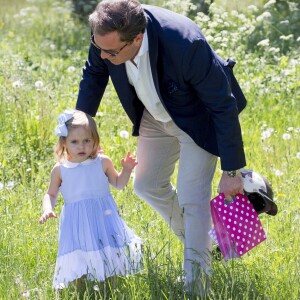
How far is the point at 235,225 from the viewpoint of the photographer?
469 cm

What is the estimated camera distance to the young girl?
4594mm

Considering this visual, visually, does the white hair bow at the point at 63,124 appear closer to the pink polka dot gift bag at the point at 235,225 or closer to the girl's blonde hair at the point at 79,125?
the girl's blonde hair at the point at 79,125

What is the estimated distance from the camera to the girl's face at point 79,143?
466 centimetres

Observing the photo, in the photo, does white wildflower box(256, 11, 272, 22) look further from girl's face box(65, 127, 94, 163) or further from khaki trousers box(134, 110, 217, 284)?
girl's face box(65, 127, 94, 163)

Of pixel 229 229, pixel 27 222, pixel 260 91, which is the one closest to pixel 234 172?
pixel 229 229

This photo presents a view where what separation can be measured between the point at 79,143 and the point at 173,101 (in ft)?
1.73

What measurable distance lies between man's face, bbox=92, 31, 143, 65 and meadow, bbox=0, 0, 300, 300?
91 centimetres

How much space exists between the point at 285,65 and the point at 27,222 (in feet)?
13.6

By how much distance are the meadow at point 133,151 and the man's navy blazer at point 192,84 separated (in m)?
0.57

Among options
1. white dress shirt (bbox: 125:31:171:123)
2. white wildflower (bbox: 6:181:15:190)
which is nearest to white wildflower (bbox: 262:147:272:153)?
white wildflower (bbox: 6:181:15:190)

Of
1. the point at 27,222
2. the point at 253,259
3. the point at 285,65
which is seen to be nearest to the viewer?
the point at 253,259

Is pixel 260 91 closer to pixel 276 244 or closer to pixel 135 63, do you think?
pixel 276 244

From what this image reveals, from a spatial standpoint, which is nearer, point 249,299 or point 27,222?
point 249,299

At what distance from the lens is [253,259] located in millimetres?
5164
